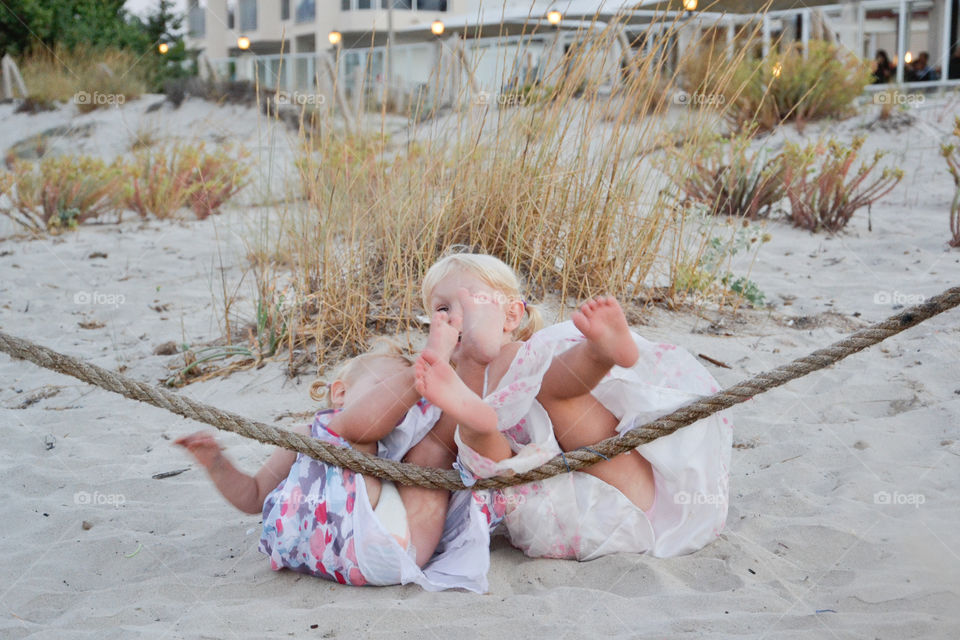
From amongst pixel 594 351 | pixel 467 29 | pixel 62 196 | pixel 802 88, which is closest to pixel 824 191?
pixel 802 88

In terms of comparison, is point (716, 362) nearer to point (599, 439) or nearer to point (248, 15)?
point (599, 439)

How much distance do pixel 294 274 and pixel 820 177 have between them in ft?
A: 10.2

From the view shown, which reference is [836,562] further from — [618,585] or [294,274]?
[294,274]

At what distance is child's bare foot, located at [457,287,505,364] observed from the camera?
6.05ft

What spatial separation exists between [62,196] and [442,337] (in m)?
5.05

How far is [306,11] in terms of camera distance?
2172 cm

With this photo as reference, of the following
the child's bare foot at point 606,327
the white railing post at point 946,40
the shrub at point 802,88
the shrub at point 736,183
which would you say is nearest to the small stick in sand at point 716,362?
the child's bare foot at point 606,327

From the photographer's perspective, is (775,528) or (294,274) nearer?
(775,528)

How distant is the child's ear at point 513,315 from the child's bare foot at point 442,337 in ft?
0.73

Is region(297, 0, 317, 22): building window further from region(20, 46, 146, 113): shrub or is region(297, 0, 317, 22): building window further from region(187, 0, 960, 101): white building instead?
region(20, 46, 146, 113): shrub

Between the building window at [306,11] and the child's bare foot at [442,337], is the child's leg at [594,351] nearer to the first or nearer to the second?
the child's bare foot at [442,337]

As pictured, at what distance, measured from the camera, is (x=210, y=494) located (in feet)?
7.93

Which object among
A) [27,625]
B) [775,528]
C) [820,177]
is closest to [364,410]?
[27,625]

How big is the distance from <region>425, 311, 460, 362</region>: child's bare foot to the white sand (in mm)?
494
